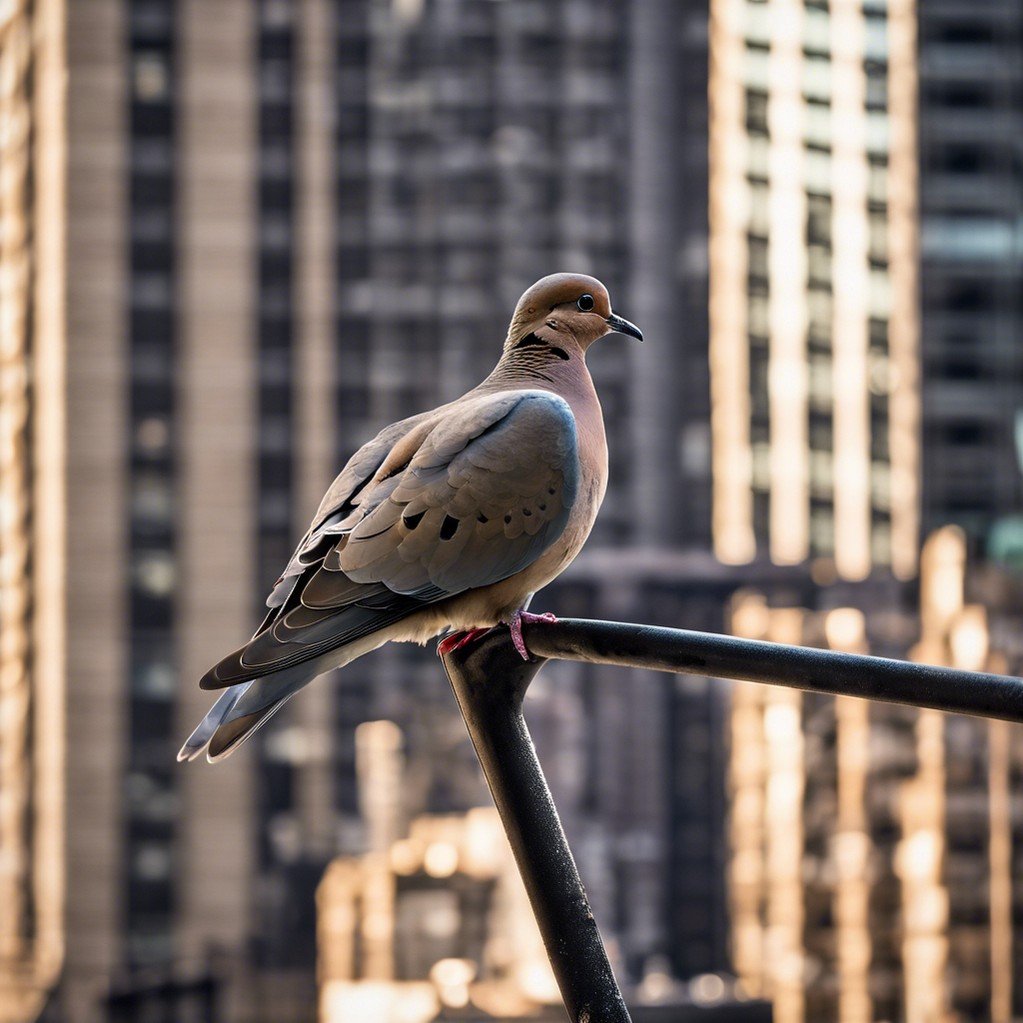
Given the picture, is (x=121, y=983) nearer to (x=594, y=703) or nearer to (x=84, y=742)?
(x=84, y=742)

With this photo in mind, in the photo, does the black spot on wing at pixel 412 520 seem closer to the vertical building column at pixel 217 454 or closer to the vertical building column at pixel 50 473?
the vertical building column at pixel 217 454

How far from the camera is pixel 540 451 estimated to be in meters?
2.99

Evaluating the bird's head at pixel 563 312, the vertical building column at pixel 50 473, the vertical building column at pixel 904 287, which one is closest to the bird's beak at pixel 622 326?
the bird's head at pixel 563 312

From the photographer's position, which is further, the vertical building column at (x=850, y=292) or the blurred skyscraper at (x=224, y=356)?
the vertical building column at (x=850, y=292)

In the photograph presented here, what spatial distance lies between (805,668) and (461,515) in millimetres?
1179

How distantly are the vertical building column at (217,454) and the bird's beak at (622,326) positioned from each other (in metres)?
57.4

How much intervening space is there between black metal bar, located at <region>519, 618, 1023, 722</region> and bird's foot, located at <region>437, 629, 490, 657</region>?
243 mm

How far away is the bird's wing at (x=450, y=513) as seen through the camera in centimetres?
285

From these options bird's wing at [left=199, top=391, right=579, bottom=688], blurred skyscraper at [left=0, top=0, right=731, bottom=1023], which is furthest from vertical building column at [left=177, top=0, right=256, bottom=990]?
bird's wing at [left=199, top=391, right=579, bottom=688]

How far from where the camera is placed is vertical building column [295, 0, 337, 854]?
61.9 meters

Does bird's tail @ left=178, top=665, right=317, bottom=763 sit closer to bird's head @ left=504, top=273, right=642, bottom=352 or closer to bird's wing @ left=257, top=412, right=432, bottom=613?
bird's wing @ left=257, top=412, right=432, bottom=613

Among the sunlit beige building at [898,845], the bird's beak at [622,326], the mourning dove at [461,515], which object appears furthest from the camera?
the sunlit beige building at [898,845]

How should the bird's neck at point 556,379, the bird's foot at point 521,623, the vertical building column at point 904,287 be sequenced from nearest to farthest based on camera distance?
the bird's foot at point 521,623 < the bird's neck at point 556,379 < the vertical building column at point 904,287

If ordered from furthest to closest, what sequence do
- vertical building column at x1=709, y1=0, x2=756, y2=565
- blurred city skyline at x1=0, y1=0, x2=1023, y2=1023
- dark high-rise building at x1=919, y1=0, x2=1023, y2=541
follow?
1. dark high-rise building at x1=919, y1=0, x2=1023, y2=541
2. vertical building column at x1=709, y1=0, x2=756, y2=565
3. blurred city skyline at x1=0, y1=0, x2=1023, y2=1023
